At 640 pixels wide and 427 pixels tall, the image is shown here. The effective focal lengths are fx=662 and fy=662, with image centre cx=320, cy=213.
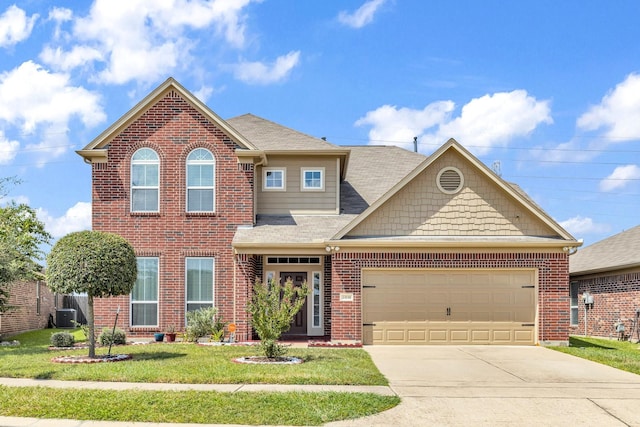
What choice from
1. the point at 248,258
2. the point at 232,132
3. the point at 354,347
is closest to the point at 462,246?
the point at 354,347

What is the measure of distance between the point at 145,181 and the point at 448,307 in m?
10.0

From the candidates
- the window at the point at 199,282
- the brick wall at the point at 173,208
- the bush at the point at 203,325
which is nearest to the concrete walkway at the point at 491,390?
the bush at the point at 203,325

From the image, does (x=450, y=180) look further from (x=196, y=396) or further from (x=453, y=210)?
(x=196, y=396)

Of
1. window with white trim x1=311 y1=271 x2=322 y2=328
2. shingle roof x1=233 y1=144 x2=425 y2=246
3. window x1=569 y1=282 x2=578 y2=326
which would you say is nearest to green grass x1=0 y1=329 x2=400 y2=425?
shingle roof x1=233 y1=144 x2=425 y2=246

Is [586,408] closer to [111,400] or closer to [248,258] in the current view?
[111,400]

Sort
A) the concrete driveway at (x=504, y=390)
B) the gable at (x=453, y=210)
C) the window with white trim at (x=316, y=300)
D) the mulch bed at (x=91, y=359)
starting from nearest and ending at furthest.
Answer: the concrete driveway at (x=504, y=390) → the mulch bed at (x=91, y=359) → the gable at (x=453, y=210) → the window with white trim at (x=316, y=300)

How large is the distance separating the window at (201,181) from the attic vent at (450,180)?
701 centimetres

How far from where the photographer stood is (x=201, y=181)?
2075 centimetres

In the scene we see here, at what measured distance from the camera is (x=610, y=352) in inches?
697

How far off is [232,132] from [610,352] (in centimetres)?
1256

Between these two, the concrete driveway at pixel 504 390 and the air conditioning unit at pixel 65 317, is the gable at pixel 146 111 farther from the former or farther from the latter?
the air conditioning unit at pixel 65 317

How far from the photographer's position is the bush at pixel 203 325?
19344 millimetres

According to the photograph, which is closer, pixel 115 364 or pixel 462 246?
pixel 115 364

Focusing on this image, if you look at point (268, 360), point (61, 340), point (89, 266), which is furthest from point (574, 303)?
point (89, 266)
